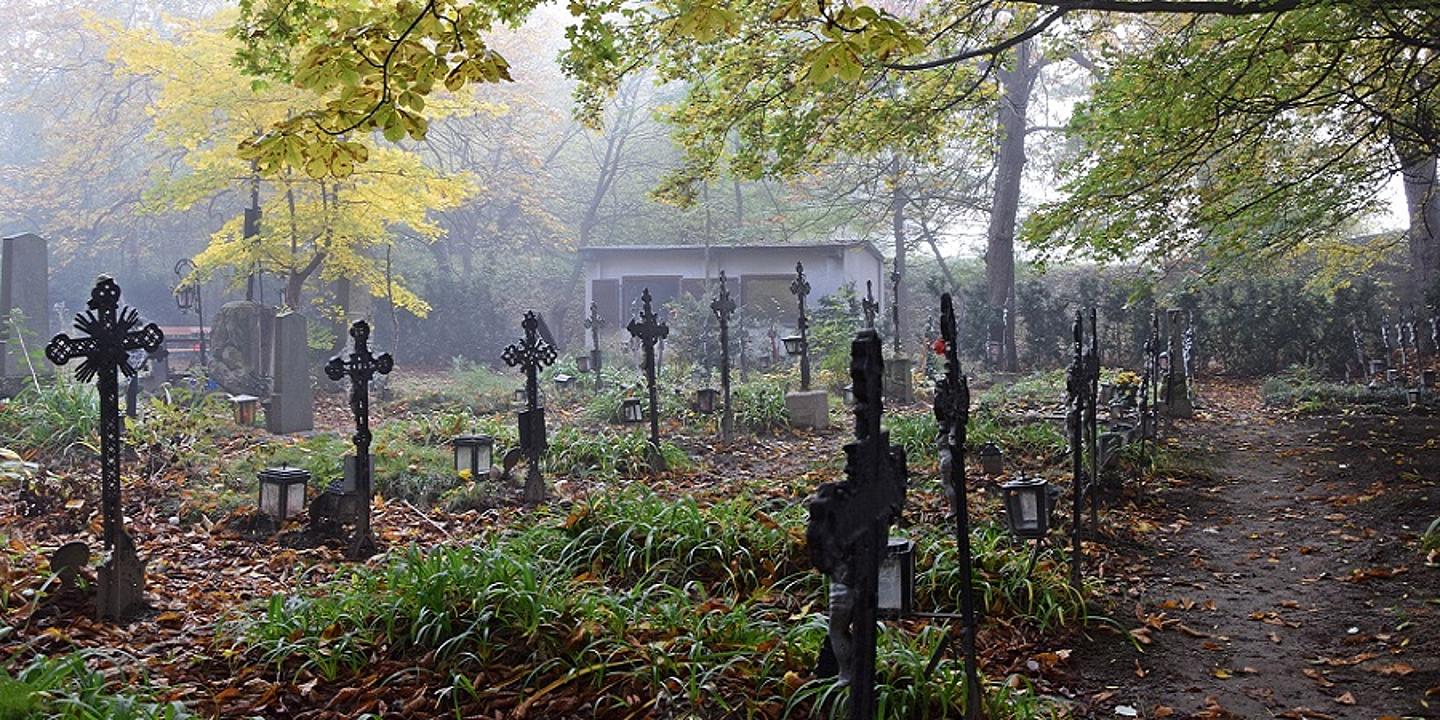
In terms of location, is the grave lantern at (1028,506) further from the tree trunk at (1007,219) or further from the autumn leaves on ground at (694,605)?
the tree trunk at (1007,219)

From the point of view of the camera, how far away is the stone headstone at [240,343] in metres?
16.0

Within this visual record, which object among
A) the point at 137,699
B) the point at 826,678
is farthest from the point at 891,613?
the point at 137,699

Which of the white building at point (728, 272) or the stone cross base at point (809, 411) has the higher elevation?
the white building at point (728, 272)

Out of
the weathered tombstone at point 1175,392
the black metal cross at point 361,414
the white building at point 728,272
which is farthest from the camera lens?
the white building at point 728,272

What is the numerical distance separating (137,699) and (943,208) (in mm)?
24774

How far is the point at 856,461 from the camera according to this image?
254 cm

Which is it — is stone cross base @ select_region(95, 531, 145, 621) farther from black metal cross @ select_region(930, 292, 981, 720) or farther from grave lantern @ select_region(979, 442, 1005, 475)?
grave lantern @ select_region(979, 442, 1005, 475)

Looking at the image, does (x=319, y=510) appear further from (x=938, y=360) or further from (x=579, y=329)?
(x=579, y=329)

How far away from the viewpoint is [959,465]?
3.52 m

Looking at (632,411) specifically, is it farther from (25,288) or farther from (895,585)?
(25,288)

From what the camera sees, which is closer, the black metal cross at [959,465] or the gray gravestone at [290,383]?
the black metal cross at [959,465]

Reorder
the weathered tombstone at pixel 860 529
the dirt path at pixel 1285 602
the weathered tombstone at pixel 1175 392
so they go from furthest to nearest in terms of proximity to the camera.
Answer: the weathered tombstone at pixel 1175 392, the dirt path at pixel 1285 602, the weathered tombstone at pixel 860 529

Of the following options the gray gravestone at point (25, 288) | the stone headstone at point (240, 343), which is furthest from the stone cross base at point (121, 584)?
the stone headstone at point (240, 343)

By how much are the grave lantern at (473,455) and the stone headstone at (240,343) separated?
373 inches
